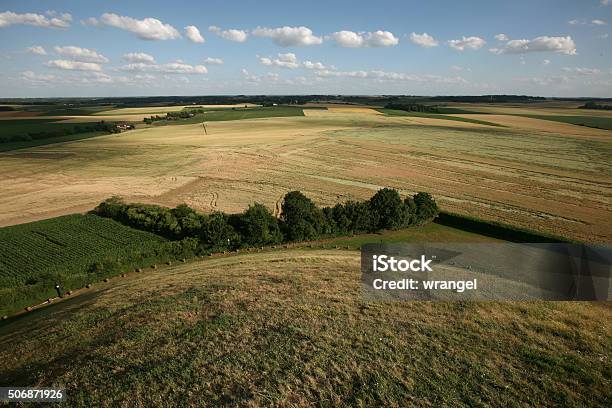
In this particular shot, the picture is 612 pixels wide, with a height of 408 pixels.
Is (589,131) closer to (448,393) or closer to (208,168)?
(208,168)

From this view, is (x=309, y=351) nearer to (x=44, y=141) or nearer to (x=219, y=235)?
(x=219, y=235)

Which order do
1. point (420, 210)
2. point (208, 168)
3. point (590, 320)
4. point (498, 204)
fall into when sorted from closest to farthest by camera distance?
point (590, 320) → point (420, 210) → point (498, 204) → point (208, 168)

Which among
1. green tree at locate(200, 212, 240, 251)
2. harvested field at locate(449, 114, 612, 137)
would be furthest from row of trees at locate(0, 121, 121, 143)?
harvested field at locate(449, 114, 612, 137)

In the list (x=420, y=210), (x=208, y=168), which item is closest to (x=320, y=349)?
(x=420, y=210)

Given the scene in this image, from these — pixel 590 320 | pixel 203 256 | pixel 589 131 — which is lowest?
pixel 203 256

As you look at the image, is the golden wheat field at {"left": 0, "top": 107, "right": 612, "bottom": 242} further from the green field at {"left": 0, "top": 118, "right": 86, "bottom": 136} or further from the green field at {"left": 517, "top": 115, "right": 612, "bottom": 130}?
the green field at {"left": 0, "top": 118, "right": 86, "bottom": 136}

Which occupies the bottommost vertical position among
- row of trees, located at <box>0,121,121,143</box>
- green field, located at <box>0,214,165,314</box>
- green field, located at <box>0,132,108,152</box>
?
green field, located at <box>0,214,165,314</box>

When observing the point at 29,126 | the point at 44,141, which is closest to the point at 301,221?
the point at 44,141
